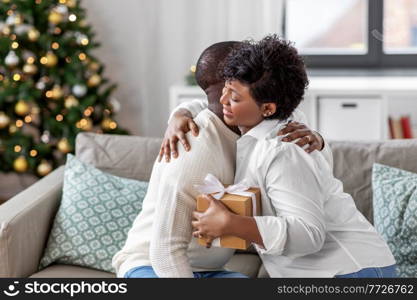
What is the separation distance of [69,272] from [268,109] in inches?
39.7

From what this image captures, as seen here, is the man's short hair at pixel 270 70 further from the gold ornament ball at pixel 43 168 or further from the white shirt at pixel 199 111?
the gold ornament ball at pixel 43 168

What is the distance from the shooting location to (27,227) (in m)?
2.24

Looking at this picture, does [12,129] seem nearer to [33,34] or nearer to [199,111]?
[33,34]

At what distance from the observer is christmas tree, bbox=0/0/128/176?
386cm

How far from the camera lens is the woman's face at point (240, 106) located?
156 cm

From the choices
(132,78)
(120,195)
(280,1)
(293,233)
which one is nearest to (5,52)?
(132,78)

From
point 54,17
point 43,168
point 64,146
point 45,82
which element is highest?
point 54,17

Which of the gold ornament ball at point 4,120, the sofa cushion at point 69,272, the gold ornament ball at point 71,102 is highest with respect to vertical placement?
the gold ornament ball at point 71,102

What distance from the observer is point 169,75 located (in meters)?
4.38

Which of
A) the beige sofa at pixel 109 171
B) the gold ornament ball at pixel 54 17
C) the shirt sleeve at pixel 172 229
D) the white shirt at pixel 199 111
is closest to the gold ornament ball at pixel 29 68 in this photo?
the gold ornament ball at pixel 54 17

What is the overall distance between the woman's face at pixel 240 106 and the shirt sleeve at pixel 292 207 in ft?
0.29

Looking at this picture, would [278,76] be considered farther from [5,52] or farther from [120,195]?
[5,52]

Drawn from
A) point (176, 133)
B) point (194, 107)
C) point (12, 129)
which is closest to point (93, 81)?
point (12, 129)

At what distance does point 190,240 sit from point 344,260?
1.10 feet
